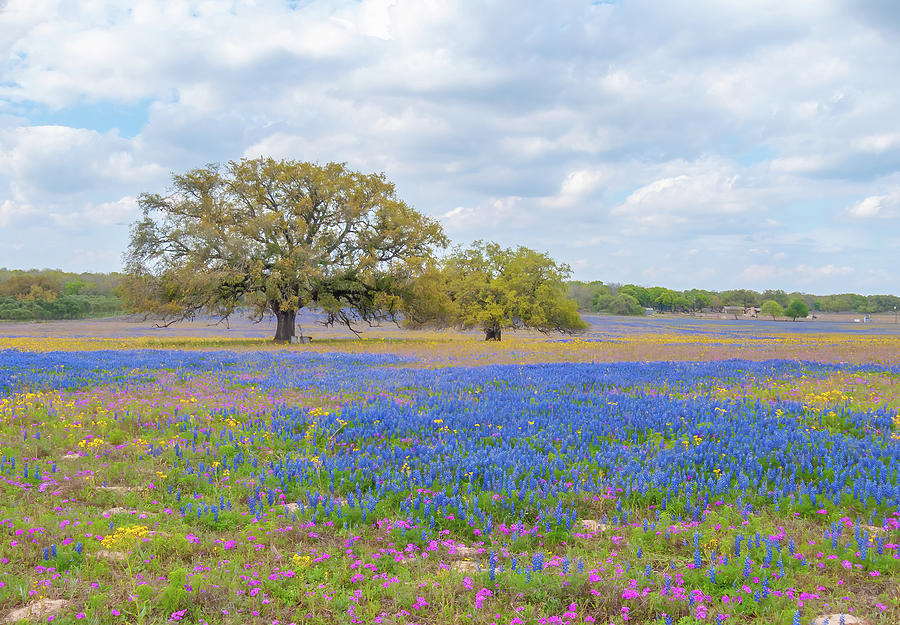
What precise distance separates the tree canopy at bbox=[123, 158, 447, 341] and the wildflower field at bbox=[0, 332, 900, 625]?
23.6 metres

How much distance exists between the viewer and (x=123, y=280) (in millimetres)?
35562

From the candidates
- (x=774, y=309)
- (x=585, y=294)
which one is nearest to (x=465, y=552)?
(x=774, y=309)

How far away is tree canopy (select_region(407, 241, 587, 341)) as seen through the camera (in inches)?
1729

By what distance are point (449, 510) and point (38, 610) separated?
3649 mm

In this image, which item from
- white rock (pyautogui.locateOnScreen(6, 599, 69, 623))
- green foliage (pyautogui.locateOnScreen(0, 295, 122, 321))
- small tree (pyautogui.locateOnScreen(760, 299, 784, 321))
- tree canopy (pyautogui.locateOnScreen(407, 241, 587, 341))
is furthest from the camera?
small tree (pyautogui.locateOnScreen(760, 299, 784, 321))

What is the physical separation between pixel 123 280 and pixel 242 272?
26.0 feet

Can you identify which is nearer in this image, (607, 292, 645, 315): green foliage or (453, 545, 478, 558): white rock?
(453, 545, 478, 558): white rock

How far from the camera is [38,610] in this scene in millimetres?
4152

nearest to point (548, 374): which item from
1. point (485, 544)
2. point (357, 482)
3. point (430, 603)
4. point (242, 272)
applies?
point (357, 482)

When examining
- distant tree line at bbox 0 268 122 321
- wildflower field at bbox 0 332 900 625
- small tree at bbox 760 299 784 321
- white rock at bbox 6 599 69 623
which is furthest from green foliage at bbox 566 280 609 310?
white rock at bbox 6 599 69 623

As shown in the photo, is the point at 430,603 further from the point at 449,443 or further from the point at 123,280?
the point at 123,280

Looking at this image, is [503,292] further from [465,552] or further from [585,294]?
[585,294]

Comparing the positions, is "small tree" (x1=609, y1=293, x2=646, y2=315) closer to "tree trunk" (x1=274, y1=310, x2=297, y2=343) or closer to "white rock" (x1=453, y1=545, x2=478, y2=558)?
"tree trunk" (x1=274, y1=310, x2=297, y2=343)

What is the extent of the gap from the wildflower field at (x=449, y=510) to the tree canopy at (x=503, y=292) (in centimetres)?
3130
